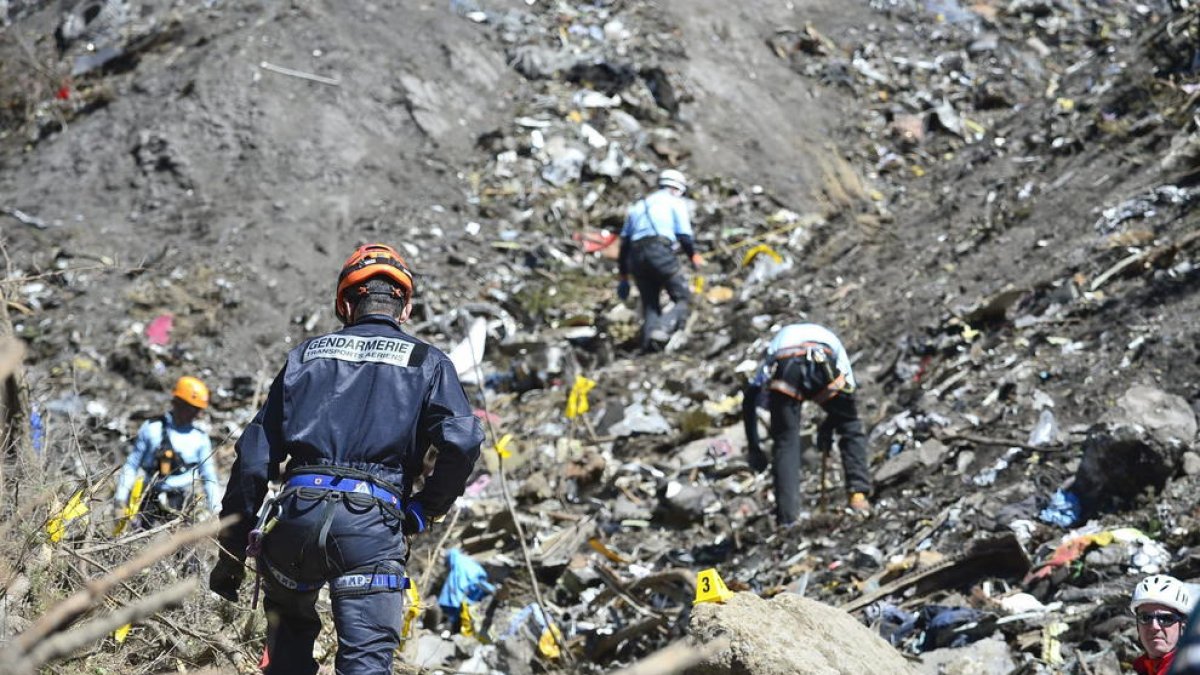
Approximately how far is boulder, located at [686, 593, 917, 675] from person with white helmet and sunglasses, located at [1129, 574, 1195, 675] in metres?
0.82

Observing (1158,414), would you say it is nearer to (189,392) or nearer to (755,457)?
(755,457)

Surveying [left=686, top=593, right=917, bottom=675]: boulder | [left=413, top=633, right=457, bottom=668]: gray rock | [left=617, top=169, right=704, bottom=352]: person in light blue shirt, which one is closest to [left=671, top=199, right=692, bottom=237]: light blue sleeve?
[left=617, top=169, right=704, bottom=352]: person in light blue shirt

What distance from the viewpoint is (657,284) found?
9.95 m

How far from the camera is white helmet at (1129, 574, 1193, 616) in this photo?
3680mm

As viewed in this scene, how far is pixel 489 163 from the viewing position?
13.4 meters

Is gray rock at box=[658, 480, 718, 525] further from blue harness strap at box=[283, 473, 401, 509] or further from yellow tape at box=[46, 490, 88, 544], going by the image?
blue harness strap at box=[283, 473, 401, 509]

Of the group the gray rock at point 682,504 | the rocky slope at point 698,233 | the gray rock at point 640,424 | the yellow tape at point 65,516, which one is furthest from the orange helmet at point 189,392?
the gray rock at point 640,424

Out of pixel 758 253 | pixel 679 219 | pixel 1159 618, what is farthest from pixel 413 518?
pixel 758 253

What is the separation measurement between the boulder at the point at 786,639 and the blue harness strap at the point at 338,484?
113cm

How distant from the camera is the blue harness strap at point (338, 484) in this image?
3.30 m

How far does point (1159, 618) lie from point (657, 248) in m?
6.35

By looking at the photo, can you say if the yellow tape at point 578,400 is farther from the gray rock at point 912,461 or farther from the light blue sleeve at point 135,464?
the light blue sleeve at point 135,464

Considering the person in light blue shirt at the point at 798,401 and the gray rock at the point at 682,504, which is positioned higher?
the person in light blue shirt at the point at 798,401

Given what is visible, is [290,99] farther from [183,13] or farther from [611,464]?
[611,464]
